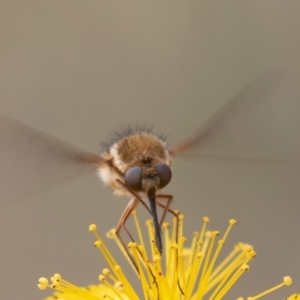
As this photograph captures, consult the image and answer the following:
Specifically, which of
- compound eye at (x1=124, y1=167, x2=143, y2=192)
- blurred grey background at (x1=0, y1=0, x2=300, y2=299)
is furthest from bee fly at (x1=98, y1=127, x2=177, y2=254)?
blurred grey background at (x1=0, y1=0, x2=300, y2=299)

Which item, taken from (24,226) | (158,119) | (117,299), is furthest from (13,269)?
(117,299)

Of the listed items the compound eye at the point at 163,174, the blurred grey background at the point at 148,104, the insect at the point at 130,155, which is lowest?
the compound eye at the point at 163,174

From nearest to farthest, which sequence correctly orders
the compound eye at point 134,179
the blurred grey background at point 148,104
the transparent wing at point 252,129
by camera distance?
the compound eye at point 134,179, the transparent wing at point 252,129, the blurred grey background at point 148,104

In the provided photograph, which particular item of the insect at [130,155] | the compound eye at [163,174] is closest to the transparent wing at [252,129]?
the insect at [130,155]

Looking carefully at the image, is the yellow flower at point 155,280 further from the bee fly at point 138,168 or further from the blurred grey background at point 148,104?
the blurred grey background at point 148,104

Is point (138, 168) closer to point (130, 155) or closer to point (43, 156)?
point (130, 155)

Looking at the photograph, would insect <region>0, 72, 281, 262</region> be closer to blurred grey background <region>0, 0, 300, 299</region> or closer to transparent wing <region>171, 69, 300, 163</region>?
transparent wing <region>171, 69, 300, 163</region>

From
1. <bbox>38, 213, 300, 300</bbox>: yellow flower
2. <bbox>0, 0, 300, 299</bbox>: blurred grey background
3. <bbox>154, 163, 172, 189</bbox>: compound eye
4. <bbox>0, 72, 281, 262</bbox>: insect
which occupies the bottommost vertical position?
<bbox>38, 213, 300, 300</bbox>: yellow flower
